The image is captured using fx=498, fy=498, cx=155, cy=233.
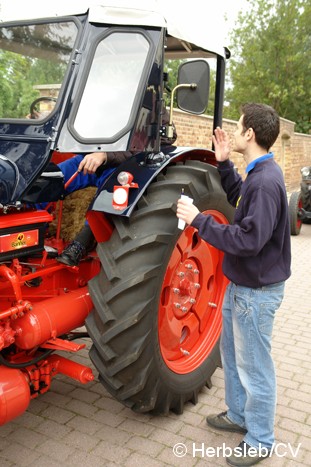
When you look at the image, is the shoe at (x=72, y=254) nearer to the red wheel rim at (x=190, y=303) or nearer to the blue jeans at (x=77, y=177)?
the blue jeans at (x=77, y=177)

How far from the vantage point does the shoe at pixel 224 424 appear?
2863mm

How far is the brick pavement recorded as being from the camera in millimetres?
2600

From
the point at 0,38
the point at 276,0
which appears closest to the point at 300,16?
the point at 276,0

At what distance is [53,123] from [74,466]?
172cm

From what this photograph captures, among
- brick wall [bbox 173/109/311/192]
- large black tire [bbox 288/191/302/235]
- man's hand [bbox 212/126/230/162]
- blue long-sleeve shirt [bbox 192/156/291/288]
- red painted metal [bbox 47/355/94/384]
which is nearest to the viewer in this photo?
blue long-sleeve shirt [bbox 192/156/291/288]

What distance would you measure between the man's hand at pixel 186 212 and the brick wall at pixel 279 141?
6.57 meters

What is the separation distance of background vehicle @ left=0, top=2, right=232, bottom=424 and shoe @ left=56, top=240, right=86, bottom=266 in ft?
0.27

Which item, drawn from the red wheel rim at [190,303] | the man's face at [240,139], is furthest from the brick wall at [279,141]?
the man's face at [240,139]

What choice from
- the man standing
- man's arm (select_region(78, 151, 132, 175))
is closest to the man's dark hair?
the man standing

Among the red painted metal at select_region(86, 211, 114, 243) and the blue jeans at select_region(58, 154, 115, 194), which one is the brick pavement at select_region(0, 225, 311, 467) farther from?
the blue jeans at select_region(58, 154, 115, 194)

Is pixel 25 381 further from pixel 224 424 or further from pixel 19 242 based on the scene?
pixel 224 424

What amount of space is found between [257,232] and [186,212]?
0.35m

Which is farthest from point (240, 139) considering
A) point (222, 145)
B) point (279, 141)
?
point (279, 141)

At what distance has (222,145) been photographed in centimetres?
282
